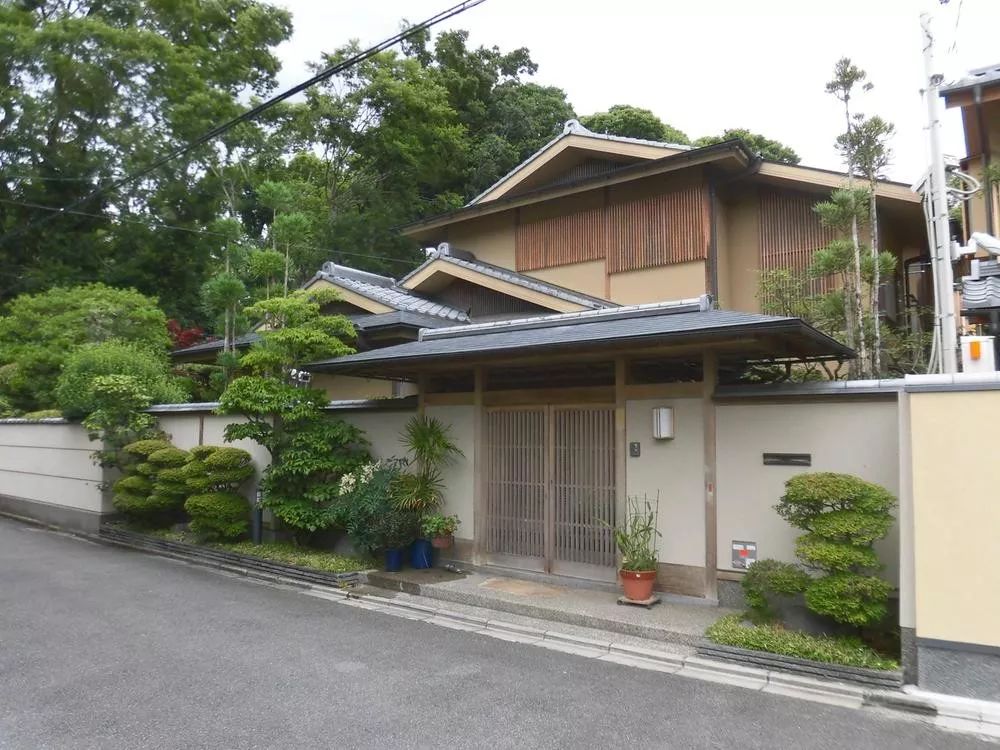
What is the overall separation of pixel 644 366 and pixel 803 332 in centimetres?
219

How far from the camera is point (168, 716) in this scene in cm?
461

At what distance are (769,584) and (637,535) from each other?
1.60m

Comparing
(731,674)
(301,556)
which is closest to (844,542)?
(731,674)

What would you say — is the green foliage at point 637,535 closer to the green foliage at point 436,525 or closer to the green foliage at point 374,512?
the green foliage at point 436,525

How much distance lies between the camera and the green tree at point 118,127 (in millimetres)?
20156

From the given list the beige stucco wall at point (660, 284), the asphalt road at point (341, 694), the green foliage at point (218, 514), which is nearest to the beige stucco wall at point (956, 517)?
Answer: the asphalt road at point (341, 694)

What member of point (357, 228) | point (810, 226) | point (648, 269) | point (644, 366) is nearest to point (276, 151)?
point (357, 228)

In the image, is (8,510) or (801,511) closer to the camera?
(801,511)

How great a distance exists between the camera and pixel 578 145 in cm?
1391

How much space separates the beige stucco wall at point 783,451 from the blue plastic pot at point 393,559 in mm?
3925

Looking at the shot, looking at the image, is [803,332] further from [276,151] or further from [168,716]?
[276,151]

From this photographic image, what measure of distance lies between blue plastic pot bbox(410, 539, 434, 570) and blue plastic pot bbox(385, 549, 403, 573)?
24 centimetres

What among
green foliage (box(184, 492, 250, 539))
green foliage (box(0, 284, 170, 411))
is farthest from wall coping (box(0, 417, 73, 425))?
green foliage (box(184, 492, 250, 539))

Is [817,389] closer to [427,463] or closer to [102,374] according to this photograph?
[427,463]
